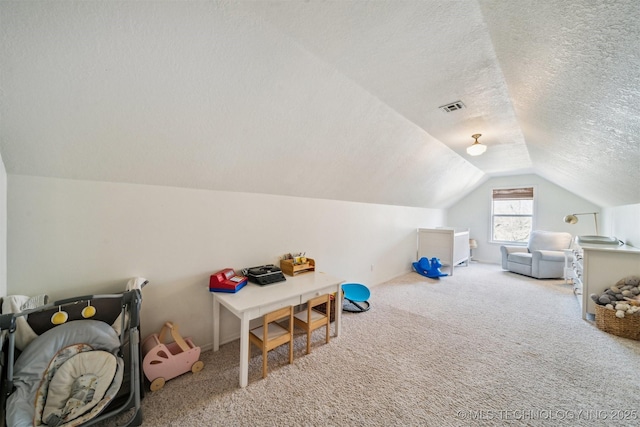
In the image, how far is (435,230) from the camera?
498 centimetres

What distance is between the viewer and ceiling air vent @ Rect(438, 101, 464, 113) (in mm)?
2213

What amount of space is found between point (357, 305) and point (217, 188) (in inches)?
90.6

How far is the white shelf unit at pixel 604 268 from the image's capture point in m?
2.70

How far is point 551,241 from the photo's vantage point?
490 cm

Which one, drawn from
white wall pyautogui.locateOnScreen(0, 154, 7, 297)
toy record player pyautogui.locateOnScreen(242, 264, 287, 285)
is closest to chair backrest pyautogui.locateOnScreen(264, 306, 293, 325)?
toy record player pyautogui.locateOnScreen(242, 264, 287, 285)

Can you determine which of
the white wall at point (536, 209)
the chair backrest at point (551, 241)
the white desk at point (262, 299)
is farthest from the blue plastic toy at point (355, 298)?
the white wall at point (536, 209)

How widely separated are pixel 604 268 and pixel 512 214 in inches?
137

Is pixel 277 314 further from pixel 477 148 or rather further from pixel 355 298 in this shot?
pixel 477 148

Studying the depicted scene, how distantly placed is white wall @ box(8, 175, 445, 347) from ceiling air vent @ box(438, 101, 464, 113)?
176 centimetres

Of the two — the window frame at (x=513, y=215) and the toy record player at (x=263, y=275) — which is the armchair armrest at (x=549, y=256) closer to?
the window frame at (x=513, y=215)

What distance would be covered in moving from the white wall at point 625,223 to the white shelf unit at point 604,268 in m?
0.52

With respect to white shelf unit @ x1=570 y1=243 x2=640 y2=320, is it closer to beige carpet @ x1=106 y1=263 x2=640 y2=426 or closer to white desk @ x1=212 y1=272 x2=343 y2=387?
beige carpet @ x1=106 y1=263 x2=640 y2=426

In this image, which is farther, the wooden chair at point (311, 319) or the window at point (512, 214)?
the window at point (512, 214)

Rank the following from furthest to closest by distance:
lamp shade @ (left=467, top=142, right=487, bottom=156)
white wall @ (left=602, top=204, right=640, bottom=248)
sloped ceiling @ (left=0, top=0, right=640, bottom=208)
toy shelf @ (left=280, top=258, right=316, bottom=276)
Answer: white wall @ (left=602, top=204, right=640, bottom=248) → lamp shade @ (left=467, top=142, right=487, bottom=156) → toy shelf @ (left=280, top=258, right=316, bottom=276) → sloped ceiling @ (left=0, top=0, right=640, bottom=208)
